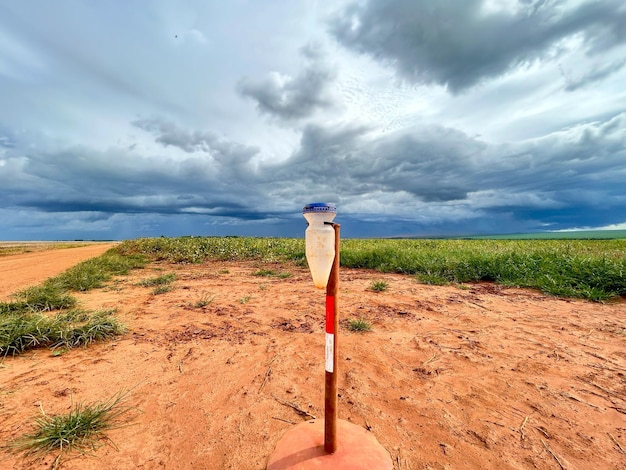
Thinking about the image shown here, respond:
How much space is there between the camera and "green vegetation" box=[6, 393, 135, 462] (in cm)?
200

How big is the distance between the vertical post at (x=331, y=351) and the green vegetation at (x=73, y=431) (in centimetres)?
152

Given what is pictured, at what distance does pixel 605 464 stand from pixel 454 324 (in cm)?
252

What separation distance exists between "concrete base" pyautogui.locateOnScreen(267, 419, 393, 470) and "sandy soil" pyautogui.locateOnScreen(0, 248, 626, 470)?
0.10 m

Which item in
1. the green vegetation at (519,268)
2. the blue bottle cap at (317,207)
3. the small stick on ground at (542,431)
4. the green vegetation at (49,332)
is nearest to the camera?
the blue bottle cap at (317,207)

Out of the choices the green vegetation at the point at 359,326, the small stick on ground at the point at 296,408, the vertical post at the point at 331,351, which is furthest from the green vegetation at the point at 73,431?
the green vegetation at the point at 359,326

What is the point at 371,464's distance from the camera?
1893 mm

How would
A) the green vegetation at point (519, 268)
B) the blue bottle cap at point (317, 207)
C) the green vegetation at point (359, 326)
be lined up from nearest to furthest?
the blue bottle cap at point (317, 207)
the green vegetation at point (359, 326)
the green vegetation at point (519, 268)

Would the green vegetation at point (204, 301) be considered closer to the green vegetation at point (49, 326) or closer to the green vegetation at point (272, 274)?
the green vegetation at point (49, 326)

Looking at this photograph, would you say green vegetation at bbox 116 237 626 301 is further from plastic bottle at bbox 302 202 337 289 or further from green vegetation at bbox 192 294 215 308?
plastic bottle at bbox 302 202 337 289

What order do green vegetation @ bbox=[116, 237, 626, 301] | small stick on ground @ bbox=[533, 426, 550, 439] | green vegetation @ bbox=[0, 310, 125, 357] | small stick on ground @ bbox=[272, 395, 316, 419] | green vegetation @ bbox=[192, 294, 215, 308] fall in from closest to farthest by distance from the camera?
small stick on ground @ bbox=[533, 426, 550, 439]
small stick on ground @ bbox=[272, 395, 316, 419]
green vegetation @ bbox=[0, 310, 125, 357]
green vegetation @ bbox=[192, 294, 215, 308]
green vegetation @ bbox=[116, 237, 626, 301]

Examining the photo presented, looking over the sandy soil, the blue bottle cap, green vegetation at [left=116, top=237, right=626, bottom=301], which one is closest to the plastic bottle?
the blue bottle cap

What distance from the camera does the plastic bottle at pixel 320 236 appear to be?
1715mm

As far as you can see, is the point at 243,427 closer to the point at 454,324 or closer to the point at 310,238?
the point at 310,238

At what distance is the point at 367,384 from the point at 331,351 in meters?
1.24
